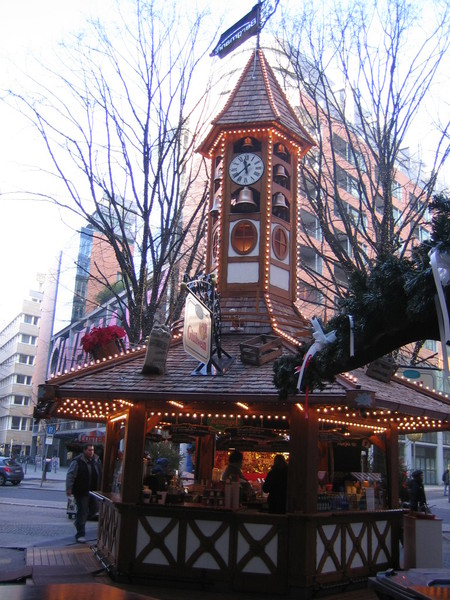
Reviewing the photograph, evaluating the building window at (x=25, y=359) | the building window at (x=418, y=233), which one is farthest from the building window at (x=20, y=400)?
the building window at (x=418, y=233)

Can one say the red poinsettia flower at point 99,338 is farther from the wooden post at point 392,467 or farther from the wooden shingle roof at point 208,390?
the wooden post at point 392,467

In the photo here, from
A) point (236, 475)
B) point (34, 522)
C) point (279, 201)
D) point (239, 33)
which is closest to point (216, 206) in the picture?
point (279, 201)

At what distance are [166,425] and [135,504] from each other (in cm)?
307

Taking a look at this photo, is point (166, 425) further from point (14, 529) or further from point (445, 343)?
point (445, 343)

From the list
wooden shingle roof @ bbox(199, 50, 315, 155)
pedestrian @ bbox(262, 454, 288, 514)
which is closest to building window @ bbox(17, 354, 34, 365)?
wooden shingle roof @ bbox(199, 50, 315, 155)

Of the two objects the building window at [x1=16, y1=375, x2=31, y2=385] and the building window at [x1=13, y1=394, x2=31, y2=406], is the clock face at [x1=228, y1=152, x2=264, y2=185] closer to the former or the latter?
the building window at [x1=13, y1=394, x2=31, y2=406]

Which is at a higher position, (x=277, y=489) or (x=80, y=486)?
(x=277, y=489)

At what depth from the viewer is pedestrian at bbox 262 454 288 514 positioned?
30.3 ft

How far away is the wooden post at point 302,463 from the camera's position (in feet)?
28.8

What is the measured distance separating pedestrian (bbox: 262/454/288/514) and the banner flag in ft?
33.7

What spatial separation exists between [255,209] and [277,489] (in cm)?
583

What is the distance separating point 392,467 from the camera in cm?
1103

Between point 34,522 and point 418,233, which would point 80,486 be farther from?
point 418,233

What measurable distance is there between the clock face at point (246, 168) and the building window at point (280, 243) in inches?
46.1
